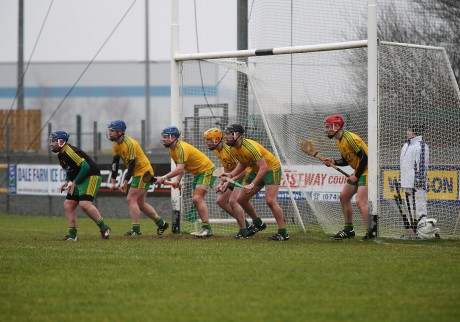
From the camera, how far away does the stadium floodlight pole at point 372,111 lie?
14641 millimetres

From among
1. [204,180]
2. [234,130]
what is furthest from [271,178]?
[204,180]

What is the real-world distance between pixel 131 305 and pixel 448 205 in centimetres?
899

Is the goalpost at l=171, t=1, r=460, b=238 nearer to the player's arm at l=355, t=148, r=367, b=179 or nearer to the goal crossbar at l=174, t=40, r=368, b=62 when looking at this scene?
the goal crossbar at l=174, t=40, r=368, b=62

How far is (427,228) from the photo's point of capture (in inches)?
583

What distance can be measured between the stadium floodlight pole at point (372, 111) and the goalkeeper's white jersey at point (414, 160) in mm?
782

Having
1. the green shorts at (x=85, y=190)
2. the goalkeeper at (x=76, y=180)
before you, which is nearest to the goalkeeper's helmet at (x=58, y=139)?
the goalkeeper at (x=76, y=180)

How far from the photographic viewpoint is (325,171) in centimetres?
1773

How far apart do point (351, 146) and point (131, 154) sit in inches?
167

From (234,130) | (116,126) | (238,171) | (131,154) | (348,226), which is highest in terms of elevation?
(116,126)

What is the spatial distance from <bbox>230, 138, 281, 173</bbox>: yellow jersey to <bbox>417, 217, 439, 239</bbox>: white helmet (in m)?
2.56

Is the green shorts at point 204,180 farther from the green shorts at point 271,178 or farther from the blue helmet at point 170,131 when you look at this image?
the green shorts at point 271,178

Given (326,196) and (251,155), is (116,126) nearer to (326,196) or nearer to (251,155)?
(251,155)

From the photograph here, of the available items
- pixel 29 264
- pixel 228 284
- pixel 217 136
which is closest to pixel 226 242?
pixel 217 136

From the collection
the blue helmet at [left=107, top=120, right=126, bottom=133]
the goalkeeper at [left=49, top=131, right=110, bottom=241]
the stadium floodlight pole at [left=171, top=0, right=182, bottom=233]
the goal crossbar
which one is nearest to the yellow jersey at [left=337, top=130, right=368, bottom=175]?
the goal crossbar
